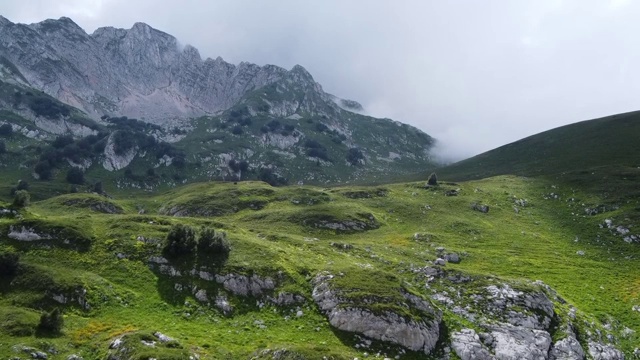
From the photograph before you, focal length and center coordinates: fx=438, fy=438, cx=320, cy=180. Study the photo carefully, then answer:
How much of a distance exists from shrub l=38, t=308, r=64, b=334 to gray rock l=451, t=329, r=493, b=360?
1265 inches

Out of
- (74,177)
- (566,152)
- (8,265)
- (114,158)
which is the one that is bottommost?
(8,265)

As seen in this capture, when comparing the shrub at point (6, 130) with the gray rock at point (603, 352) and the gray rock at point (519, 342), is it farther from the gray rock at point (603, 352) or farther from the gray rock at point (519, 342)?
the gray rock at point (603, 352)

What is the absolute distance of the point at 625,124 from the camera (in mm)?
146500

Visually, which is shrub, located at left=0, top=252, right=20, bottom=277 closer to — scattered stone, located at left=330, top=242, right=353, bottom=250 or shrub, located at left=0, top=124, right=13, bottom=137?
scattered stone, located at left=330, top=242, right=353, bottom=250

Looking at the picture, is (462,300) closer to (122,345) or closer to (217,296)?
(217,296)

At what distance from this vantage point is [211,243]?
46812 millimetres

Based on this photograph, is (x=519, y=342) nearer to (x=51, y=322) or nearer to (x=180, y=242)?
(x=180, y=242)

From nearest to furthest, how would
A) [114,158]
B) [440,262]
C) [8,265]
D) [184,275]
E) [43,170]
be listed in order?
[8,265], [184,275], [440,262], [43,170], [114,158]

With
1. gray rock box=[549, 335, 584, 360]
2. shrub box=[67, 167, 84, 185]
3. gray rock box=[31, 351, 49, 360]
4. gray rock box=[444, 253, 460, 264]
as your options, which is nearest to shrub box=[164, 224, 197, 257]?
gray rock box=[31, 351, 49, 360]

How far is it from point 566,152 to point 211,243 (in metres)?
129

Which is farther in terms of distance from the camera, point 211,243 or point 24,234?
point 211,243

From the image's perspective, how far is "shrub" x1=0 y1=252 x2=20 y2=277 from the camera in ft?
119

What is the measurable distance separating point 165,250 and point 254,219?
39.8m

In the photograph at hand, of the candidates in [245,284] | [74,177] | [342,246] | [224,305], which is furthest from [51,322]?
[74,177]
